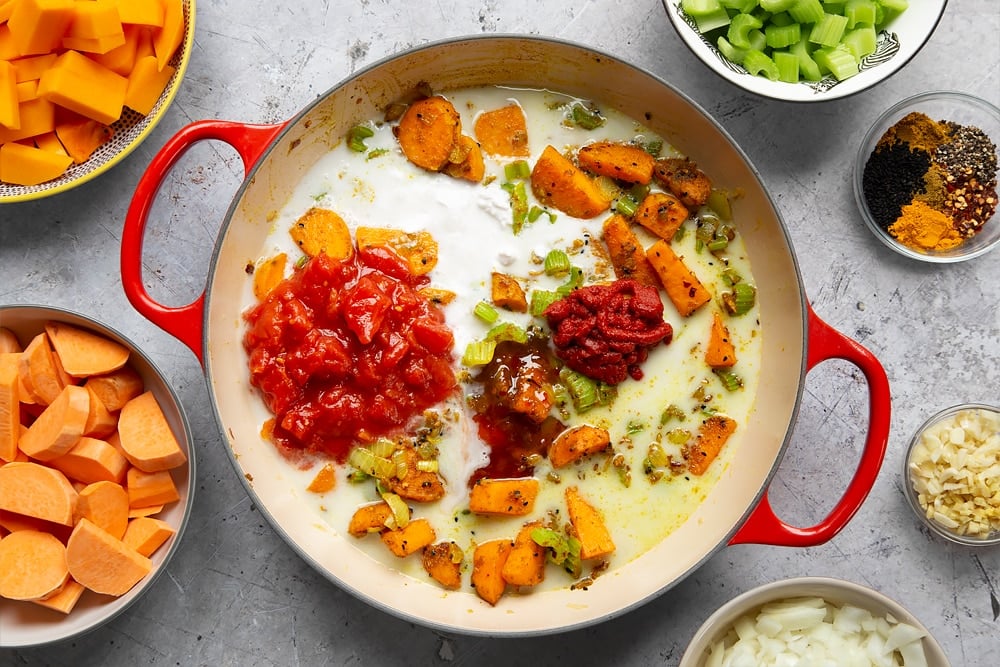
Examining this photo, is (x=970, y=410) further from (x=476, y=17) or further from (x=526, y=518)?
(x=476, y=17)

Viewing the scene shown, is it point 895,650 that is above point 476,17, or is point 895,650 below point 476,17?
below

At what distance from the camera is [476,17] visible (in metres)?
2.70

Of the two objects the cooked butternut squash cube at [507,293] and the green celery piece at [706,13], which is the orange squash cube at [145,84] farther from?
the green celery piece at [706,13]

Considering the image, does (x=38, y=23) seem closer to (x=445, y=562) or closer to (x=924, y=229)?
(x=445, y=562)

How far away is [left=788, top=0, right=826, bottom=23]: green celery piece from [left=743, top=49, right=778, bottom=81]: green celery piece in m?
0.17

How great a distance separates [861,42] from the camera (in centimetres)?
254

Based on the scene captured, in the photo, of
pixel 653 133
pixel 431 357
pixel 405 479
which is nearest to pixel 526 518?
pixel 405 479

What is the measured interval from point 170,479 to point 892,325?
2379mm

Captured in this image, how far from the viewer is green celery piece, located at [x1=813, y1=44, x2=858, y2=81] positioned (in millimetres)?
2500

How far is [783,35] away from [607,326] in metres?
1.08

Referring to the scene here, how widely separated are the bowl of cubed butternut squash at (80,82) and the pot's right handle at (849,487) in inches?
84.0

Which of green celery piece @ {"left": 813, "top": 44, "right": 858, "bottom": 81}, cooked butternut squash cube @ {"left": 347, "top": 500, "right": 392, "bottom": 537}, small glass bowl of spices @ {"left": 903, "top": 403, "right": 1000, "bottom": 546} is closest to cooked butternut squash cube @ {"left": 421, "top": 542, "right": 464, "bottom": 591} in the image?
cooked butternut squash cube @ {"left": 347, "top": 500, "right": 392, "bottom": 537}

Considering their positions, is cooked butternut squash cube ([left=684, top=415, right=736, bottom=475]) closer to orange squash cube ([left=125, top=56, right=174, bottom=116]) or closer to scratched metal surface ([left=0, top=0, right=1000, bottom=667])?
scratched metal surface ([left=0, top=0, right=1000, bottom=667])

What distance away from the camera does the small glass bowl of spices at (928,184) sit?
2.64 meters
